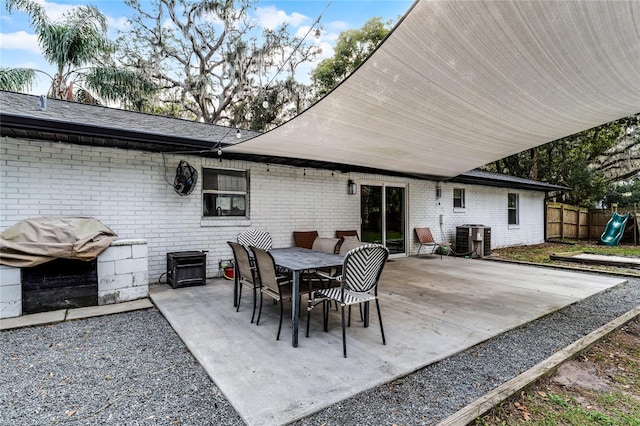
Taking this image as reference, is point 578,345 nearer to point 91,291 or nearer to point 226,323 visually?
point 226,323

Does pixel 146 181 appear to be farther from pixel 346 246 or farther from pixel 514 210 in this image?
pixel 514 210

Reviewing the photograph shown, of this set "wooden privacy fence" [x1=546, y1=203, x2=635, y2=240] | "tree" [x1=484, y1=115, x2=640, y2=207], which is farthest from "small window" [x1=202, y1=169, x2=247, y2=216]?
"tree" [x1=484, y1=115, x2=640, y2=207]

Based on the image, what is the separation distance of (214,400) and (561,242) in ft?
47.4

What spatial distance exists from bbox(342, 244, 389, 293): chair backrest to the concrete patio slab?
0.56 meters

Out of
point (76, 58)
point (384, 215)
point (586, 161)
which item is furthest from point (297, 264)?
point (586, 161)

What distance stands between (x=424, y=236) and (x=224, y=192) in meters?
5.52

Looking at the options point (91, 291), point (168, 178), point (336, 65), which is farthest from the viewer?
point (336, 65)

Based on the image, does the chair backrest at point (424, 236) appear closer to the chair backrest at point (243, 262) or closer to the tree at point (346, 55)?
the chair backrest at point (243, 262)

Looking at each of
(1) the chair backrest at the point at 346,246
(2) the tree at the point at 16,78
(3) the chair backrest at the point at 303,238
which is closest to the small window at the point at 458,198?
(3) the chair backrest at the point at 303,238

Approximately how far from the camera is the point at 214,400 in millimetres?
2146

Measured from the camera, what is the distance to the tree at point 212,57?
14.0m

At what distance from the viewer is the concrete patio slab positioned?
2.24 metres

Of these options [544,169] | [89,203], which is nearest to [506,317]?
[89,203]

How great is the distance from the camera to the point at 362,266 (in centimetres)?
290
